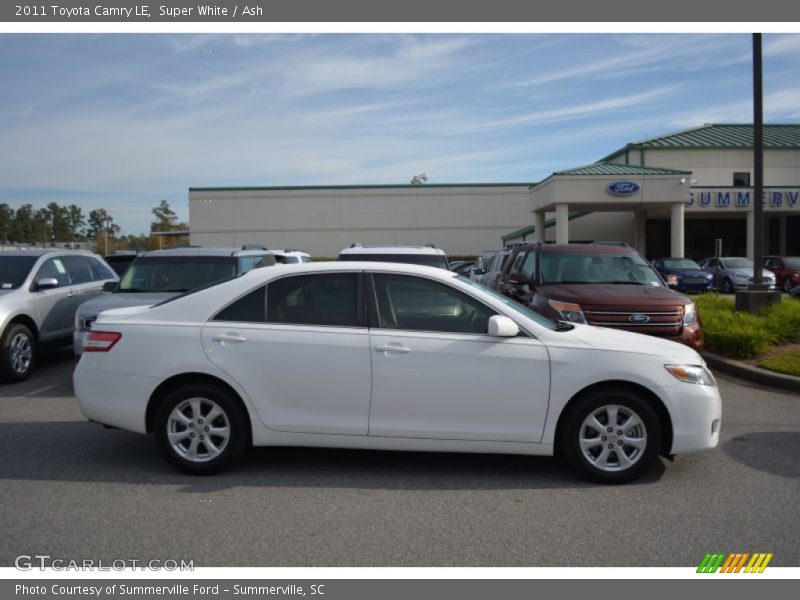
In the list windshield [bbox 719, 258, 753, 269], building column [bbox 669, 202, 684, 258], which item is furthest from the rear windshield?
building column [bbox 669, 202, 684, 258]

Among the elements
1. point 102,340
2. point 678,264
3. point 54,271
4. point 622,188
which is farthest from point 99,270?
point 622,188

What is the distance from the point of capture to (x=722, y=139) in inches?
1729

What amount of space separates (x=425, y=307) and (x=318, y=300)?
0.84m

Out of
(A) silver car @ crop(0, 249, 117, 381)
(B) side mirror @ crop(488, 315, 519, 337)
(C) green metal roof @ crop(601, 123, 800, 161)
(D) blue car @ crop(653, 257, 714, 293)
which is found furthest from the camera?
(C) green metal roof @ crop(601, 123, 800, 161)

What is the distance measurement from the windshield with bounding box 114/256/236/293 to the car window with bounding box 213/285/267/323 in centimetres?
421

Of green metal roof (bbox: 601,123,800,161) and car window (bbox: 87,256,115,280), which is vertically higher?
green metal roof (bbox: 601,123,800,161)

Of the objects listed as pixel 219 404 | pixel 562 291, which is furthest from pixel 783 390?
pixel 219 404

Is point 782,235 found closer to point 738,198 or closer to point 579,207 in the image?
point 738,198

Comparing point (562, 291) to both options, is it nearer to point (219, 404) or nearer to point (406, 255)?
point (406, 255)

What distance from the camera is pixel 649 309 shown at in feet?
28.6

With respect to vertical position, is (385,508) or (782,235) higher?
(782,235)

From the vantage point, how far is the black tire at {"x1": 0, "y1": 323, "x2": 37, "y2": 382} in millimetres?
9258

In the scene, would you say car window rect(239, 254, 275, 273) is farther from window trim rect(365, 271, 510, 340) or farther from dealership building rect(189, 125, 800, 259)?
dealership building rect(189, 125, 800, 259)

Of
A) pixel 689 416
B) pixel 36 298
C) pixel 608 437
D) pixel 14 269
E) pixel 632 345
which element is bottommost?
pixel 608 437
